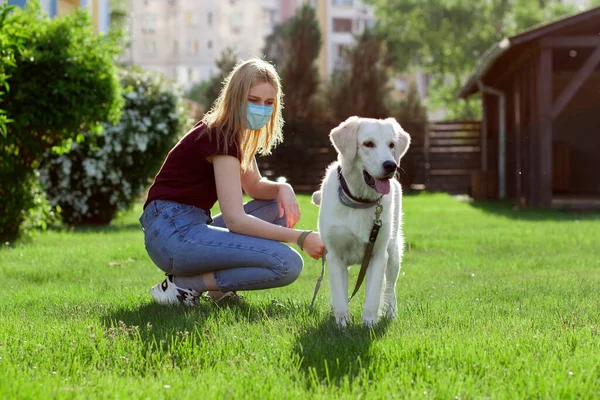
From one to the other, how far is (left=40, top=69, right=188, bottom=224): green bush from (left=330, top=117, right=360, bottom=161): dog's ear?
8.00 metres

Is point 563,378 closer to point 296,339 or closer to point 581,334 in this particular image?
point 581,334

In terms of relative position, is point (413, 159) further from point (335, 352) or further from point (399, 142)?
point (335, 352)

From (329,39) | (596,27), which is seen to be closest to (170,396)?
(596,27)

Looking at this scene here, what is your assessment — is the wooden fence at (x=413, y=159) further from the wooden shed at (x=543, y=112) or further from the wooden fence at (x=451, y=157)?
the wooden shed at (x=543, y=112)

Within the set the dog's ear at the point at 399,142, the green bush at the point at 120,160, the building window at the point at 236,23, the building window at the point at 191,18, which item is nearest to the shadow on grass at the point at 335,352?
the dog's ear at the point at 399,142

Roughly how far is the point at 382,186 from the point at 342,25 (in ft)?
228

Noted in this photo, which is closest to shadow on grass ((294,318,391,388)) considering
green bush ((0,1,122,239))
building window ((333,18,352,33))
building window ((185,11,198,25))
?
green bush ((0,1,122,239))

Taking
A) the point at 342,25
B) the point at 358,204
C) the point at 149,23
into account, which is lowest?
the point at 358,204

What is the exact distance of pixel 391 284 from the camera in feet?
16.5

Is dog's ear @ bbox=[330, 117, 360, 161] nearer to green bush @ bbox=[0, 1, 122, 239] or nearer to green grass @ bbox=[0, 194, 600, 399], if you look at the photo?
green grass @ bbox=[0, 194, 600, 399]

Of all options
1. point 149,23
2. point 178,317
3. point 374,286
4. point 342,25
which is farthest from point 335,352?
point 149,23

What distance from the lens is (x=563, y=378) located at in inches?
125

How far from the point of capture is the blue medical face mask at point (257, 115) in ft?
16.1

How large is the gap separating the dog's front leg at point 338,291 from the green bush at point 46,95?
199 inches
